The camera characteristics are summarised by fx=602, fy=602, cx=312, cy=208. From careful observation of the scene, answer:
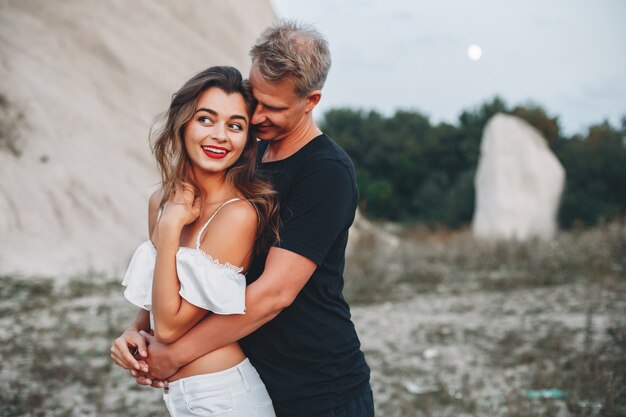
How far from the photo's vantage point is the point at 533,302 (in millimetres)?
7836

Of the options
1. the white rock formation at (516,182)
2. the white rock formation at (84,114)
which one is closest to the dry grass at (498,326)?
the white rock formation at (84,114)

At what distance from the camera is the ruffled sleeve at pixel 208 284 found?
6.26ft

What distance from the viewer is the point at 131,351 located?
221cm

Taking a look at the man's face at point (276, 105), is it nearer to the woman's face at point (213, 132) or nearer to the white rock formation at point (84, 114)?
the woman's face at point (213, 132)

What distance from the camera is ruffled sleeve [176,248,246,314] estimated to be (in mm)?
1908

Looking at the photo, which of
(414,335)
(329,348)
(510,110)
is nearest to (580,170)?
(510,110)

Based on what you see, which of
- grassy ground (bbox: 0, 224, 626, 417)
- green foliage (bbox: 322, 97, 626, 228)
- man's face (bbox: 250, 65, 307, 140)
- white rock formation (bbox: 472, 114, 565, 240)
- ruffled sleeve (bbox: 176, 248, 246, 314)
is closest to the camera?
ruffled sleeve (bbox: 176, 248, 246, 314)

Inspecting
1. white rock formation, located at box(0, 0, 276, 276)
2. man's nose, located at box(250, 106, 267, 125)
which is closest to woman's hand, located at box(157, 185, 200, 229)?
man's nose, located at box(250, 106, 267, 125)

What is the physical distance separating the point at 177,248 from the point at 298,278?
0.41 meters

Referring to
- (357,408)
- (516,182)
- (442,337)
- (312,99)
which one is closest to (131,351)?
(357,408)

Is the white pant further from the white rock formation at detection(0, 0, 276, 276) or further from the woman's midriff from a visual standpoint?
the white rock formation at detection(0, 0, 276, 276)

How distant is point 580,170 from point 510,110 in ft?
34.2

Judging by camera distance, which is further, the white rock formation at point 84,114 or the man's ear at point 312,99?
the white rock formation at point 84,114

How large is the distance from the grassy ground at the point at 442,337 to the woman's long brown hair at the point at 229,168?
107 inches
